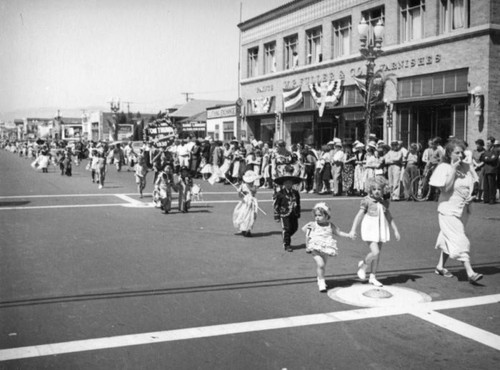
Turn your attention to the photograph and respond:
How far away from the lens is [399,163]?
60.9ft

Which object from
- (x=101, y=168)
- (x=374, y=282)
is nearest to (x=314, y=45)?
(x=101, y=168)

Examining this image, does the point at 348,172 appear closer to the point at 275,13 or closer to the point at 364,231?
the point at 364,231

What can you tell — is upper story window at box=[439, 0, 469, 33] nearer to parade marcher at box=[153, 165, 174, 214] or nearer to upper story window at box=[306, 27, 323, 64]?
upper story window at box=[306, 27, 323, 64]

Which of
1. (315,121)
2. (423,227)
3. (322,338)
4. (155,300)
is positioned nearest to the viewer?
(322,338)

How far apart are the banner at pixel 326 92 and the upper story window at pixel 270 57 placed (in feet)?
20.2

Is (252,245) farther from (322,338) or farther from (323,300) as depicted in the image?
(322,338)

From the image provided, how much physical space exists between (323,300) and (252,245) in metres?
3.77

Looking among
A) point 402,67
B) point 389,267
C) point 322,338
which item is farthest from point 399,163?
point 322,338

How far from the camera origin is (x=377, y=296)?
22.0 feet

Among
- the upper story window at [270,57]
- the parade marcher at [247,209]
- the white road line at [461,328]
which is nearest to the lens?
the white road line at [461,328]

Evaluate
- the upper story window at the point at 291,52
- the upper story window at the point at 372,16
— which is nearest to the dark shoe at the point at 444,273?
the upper story window at the point at 372,16

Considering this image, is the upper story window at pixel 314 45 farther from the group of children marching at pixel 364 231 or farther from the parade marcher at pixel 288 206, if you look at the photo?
the group of children marching at pixel 364 231

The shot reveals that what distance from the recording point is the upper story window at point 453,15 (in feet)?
75.0

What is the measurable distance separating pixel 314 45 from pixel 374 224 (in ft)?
90.3
